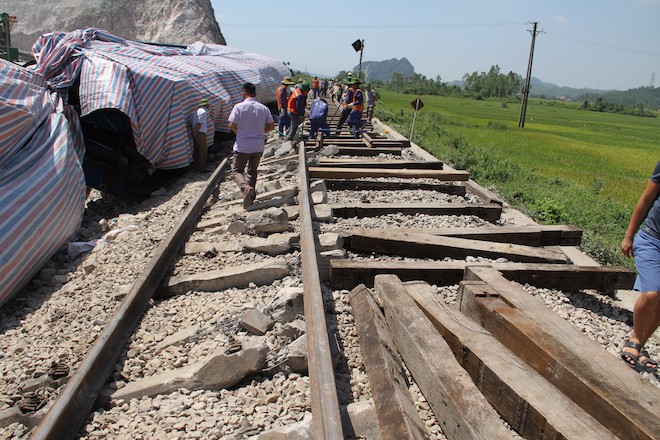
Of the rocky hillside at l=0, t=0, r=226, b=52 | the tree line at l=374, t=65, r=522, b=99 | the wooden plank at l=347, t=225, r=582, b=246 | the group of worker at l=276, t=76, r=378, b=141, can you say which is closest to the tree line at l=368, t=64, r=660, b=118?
the tree line at l=374, t=65, r=522, b=99

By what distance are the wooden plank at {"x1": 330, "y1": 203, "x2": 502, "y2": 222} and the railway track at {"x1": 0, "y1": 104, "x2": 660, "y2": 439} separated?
0.22m

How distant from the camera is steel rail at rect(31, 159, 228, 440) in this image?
2668 mm

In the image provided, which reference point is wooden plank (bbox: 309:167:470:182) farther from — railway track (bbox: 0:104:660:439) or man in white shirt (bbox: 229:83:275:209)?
railway track (bbox: 0:104:660:439)

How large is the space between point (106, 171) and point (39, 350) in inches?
223

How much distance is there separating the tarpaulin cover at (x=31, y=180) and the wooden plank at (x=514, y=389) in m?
4.26

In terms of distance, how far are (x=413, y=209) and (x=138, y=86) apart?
5529 mm

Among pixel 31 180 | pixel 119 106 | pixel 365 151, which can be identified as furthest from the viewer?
pixel 365 151

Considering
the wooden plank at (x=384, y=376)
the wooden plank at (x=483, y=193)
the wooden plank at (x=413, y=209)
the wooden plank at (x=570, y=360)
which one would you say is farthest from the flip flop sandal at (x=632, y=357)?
the wooden plank at (x=483, y=193)

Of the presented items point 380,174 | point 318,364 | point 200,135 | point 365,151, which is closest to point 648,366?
point 318,364

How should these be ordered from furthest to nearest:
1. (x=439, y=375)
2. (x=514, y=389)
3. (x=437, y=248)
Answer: (x=437, y=248) → (x=439, y=375) → (x=514, y=389)

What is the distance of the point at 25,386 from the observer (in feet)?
10.8

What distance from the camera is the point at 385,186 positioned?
7961 millimetres

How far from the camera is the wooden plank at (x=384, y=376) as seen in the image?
244cm

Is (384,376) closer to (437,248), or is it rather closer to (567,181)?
(437,248)
